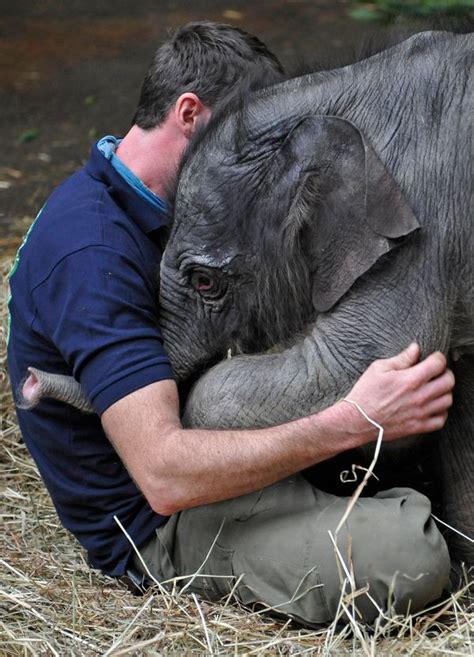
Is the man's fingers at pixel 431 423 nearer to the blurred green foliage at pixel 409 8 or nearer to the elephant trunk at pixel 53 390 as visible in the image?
the elephant trunk at pixel 53 390

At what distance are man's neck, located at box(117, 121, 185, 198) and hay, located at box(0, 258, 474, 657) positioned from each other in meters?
1.55

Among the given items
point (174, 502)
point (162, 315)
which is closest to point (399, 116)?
point (162, 315)

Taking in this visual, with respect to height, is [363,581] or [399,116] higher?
[399,116]

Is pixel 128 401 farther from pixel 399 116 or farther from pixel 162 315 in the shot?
pixel 399 116

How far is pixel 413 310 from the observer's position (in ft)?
14.1

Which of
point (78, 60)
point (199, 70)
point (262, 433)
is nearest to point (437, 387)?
point (262, 433)

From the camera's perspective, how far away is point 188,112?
4.90 m

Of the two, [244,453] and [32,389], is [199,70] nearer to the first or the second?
[32,389]

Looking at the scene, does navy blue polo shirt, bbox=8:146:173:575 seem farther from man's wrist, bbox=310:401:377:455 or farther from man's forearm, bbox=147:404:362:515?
man's wrist, bbox=310:401:377:455

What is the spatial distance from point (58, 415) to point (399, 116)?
1.69 metres

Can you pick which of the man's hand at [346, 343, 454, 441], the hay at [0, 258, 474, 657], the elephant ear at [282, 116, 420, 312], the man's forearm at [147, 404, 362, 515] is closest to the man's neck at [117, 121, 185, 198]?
the elephant ear at [282, 116, 420, 312]

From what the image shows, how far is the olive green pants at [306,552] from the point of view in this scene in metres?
4.34

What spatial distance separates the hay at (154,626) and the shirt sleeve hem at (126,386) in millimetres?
748

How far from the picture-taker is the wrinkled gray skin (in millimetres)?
4281
